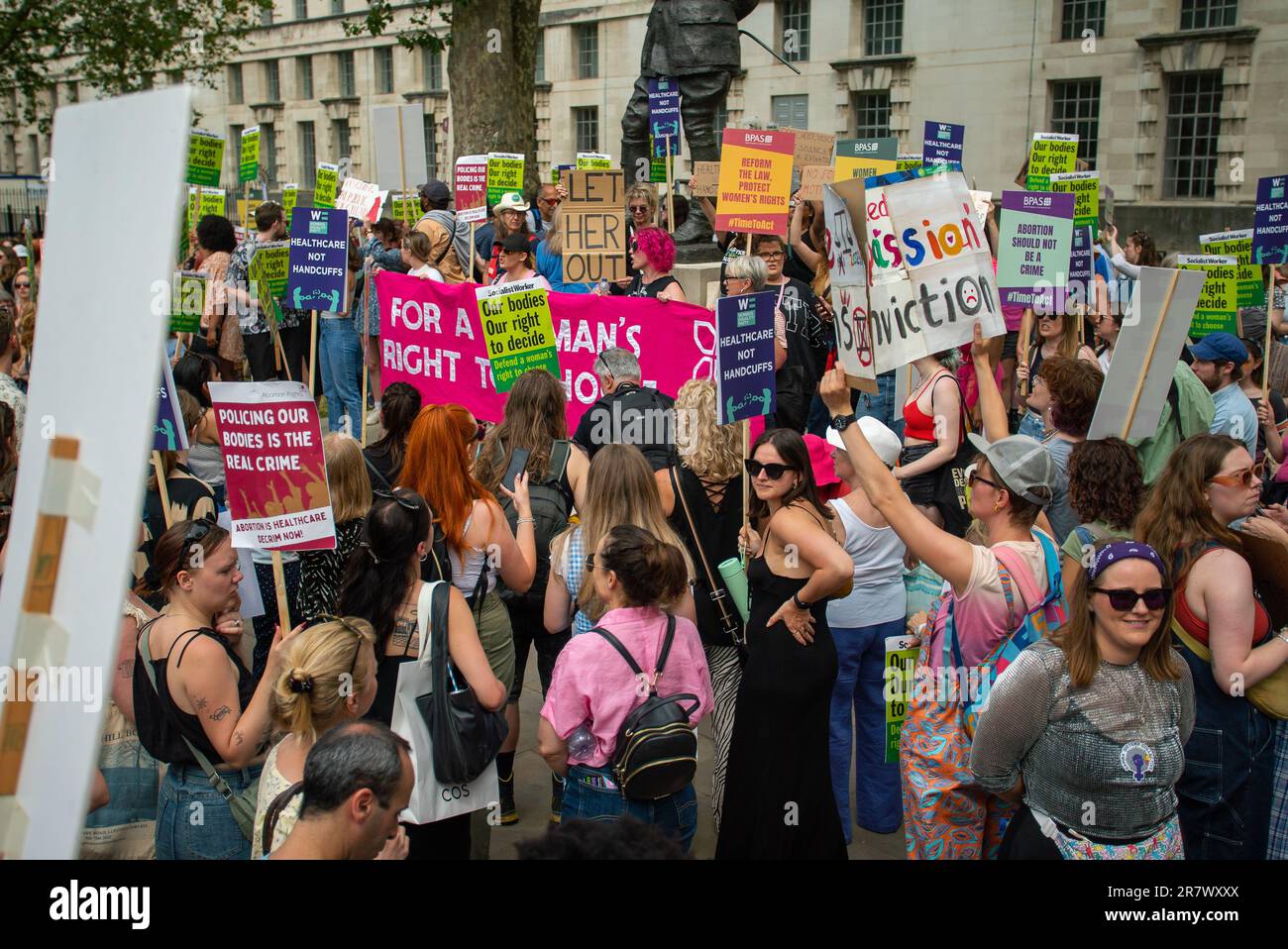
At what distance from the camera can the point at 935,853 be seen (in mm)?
3664

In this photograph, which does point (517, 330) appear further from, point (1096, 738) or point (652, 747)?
point (1096, 738)

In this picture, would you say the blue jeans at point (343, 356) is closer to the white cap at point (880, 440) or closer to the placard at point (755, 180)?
the placard at point (755, 180)

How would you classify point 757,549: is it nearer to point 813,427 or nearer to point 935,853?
point 935,853

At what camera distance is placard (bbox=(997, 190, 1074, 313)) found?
23.0 feet

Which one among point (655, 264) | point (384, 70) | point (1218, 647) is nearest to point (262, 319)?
point (655, 264)

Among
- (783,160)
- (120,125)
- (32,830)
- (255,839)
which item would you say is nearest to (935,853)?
(255,839)

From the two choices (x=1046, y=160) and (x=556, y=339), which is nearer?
(x=556, y=339)

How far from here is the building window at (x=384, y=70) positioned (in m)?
41.8

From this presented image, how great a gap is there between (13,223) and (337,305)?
2285cm

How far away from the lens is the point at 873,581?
4.73 m

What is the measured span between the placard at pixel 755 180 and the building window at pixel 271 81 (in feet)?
140

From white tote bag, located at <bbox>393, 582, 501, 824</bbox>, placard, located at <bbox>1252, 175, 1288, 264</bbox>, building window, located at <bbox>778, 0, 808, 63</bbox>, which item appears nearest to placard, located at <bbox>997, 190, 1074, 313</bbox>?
placard, located at <bbox>1252, 175, 1288, 264</bbox>

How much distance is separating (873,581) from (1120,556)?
6.08ft

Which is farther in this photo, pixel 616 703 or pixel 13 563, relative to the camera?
pixel 616 703
